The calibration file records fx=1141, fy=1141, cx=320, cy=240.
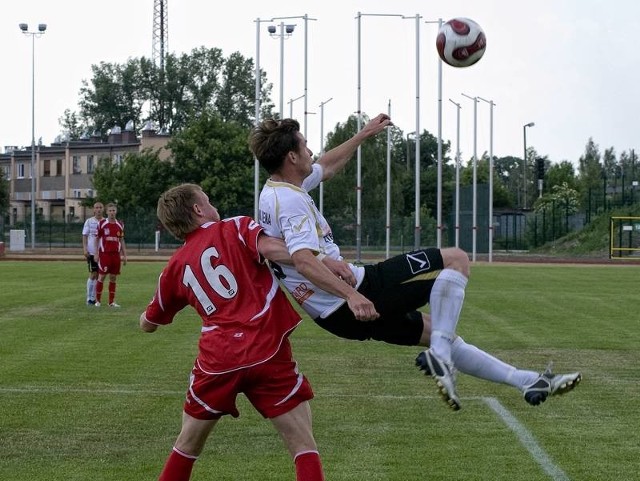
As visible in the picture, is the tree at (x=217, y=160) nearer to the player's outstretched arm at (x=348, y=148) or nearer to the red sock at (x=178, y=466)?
the player's outstretched arm at (x=348, y=148)

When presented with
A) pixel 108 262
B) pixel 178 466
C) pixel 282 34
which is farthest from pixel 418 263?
pixel 282 34

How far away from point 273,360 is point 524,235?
65.9 metres

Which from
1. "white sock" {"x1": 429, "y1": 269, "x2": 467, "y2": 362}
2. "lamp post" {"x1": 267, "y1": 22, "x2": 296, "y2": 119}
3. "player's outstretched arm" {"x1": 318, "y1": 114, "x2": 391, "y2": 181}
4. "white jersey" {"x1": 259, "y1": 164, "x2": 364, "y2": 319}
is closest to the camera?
"white jersey" {"x1": 259, "y1": 164, "x2": 364, "y2": 319}

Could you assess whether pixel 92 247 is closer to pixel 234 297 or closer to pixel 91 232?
pixel 91 232

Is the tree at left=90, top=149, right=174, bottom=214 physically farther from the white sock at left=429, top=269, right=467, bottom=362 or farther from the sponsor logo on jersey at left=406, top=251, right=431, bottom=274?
the white sock at left=429, top=269, right=467, bottom=362

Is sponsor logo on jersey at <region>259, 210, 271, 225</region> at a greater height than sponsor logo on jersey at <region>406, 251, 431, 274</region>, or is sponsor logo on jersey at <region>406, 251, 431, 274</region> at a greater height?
sponsor logo on jersey at <region>259, 210, 271, 225</region>

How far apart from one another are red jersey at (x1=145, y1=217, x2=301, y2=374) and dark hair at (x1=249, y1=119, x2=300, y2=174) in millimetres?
454

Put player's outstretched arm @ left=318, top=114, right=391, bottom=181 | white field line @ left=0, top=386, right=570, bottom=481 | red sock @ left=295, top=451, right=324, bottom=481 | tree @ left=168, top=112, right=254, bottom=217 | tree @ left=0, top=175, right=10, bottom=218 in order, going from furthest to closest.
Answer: tree @ left=0, top=175, right=10, bottom=218
tree @ left=168, top=112, right=254, bottom=217
white field line @ left=0, top=386, right=570, bottom=481
player's outstretched arm @ left=318, top=114, right=391, bottom=181
red sock @ left=295, top=451, right=324, bottom=481

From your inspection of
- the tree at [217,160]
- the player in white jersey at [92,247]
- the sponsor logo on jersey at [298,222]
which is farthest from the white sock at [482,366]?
the tree at [217,160]

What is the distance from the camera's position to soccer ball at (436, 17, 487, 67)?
964 centimetres

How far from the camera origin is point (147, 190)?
77188mm

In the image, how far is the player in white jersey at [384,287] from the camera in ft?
19.8

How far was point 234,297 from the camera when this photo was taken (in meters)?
5.79

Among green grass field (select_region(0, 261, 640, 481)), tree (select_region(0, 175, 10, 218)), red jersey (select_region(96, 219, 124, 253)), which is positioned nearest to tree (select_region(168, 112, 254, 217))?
tree (select_region(0, 175, 10, 218))
